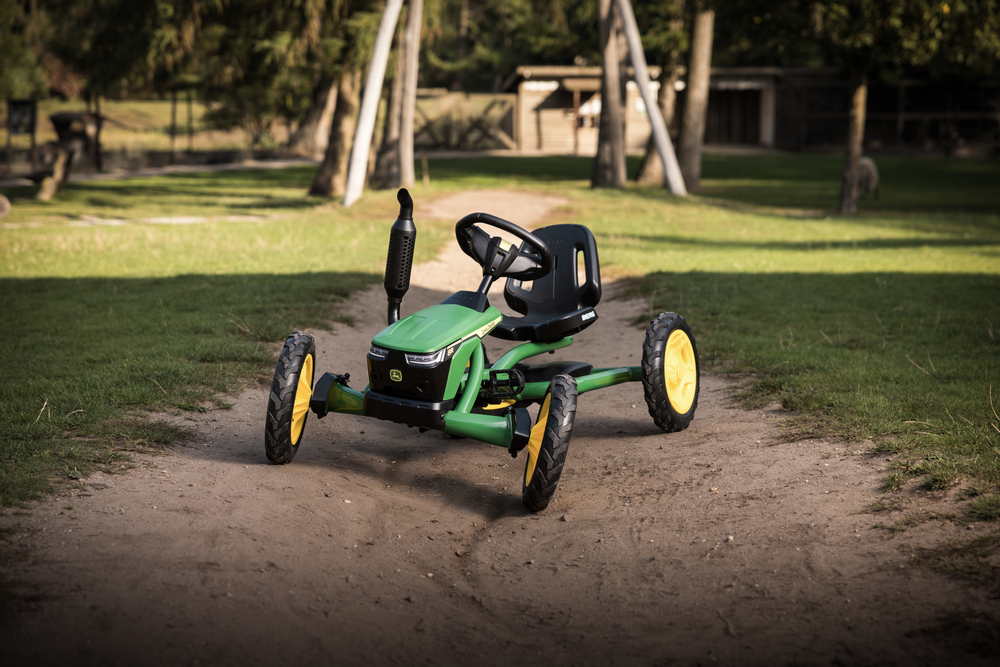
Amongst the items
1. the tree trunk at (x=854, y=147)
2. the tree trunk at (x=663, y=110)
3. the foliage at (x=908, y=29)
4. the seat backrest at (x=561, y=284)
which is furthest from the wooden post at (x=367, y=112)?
the seat backrest at (x=561, y=284)

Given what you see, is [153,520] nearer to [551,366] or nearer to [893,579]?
[551,366]

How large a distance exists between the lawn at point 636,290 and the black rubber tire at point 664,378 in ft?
2.19

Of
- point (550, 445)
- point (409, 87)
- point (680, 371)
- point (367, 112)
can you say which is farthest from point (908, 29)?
point (550, 445)

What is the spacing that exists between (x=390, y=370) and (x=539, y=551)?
1.19 meters

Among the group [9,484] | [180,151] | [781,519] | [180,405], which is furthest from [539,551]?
[180,151]

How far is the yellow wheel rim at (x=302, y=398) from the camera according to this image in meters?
4.45

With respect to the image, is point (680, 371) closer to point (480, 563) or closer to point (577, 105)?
point (480, 563)

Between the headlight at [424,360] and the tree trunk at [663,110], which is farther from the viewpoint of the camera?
the tree trunk at [663,110]

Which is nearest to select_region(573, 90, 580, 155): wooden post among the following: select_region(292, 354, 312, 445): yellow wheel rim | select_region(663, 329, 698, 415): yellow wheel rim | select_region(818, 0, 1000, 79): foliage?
select_region(818, 0, 1000, 79): foliage

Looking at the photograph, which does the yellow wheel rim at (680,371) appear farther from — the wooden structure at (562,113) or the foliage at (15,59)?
the wooden structure at (562,113)

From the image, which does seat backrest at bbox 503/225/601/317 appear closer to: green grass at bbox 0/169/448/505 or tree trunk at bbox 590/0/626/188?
green grass at bbox 0/169/448/505

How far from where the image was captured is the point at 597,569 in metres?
3.62

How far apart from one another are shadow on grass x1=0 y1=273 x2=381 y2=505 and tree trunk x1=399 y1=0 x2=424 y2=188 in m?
11.4

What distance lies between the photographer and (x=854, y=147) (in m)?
18.3
